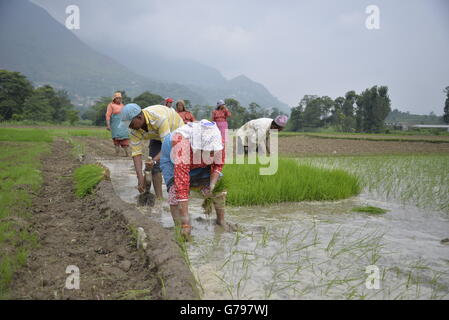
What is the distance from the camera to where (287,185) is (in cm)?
440

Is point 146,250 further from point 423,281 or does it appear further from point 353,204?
point 353,204

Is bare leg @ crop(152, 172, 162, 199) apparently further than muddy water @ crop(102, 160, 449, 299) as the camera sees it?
Yes

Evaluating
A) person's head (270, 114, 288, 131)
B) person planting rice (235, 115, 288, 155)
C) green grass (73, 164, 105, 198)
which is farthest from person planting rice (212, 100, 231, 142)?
green grass (73, 164, 105, 198)

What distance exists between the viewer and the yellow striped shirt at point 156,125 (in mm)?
3494

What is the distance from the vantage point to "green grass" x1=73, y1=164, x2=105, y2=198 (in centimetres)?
421

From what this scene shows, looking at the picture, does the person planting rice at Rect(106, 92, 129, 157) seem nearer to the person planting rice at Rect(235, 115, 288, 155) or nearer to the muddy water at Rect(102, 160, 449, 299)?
the person planting rice at Rect(235, 115, 288, 155)

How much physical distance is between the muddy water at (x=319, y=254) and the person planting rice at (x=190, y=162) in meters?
0.34

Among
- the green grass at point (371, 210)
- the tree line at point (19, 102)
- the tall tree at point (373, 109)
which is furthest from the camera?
the tree line at point (19, 102)

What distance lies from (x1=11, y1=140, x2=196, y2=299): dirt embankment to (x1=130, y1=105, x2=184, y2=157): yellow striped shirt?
2.37 ft

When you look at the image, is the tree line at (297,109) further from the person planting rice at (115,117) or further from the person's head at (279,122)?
the person's head at (279,122)

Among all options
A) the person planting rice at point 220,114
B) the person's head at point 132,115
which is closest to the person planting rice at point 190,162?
the person's head at point 132,115

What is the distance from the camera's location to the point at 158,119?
139 inches
